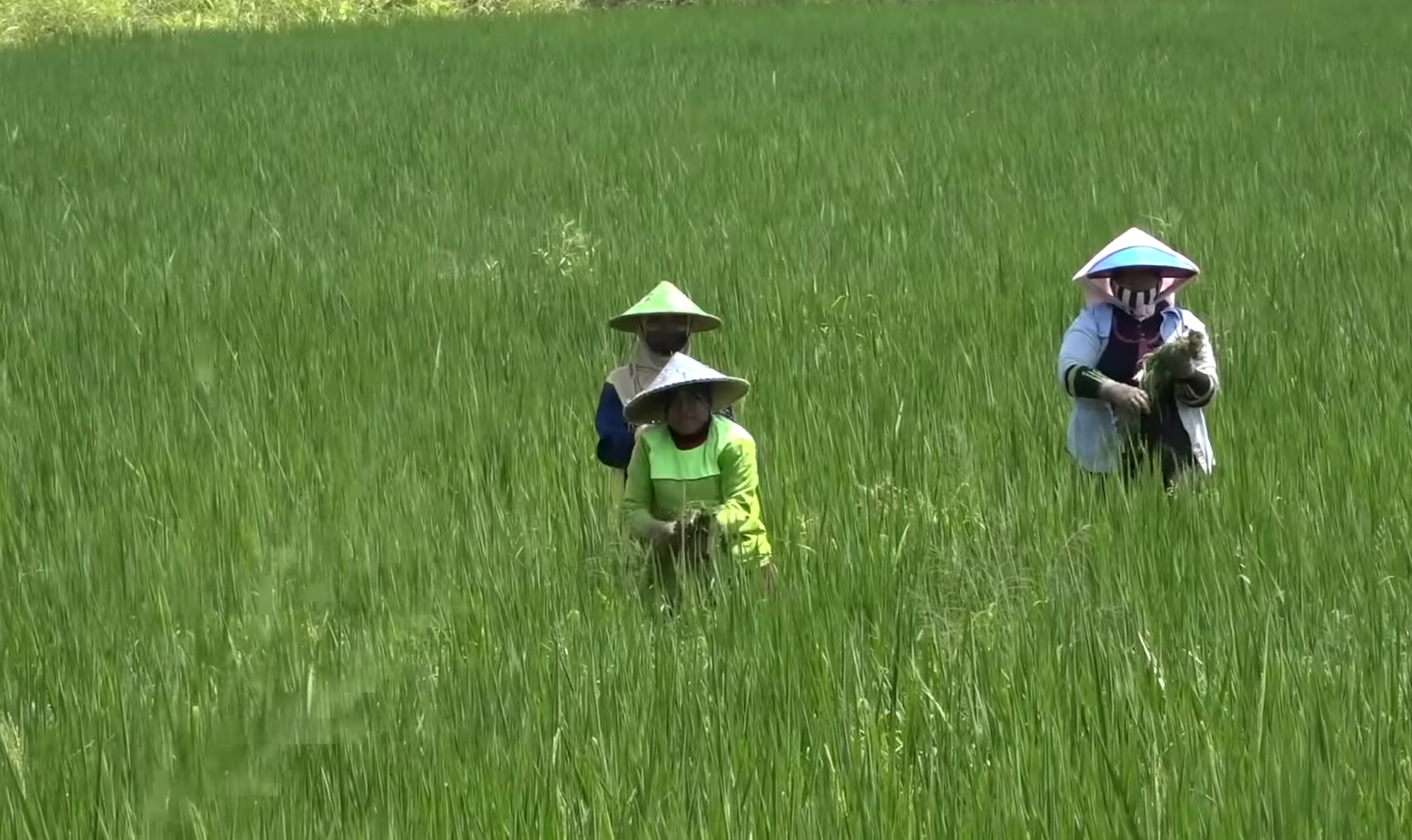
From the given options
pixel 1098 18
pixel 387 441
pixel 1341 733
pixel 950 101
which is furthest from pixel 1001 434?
pixel 1098 18

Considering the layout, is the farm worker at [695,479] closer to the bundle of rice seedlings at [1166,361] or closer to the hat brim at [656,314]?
the hat brim at [656,314]

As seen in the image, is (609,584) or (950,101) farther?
(950,101)

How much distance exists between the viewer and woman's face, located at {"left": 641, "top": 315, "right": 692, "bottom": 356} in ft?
9.27

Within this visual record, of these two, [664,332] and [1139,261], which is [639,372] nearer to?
[664,332]

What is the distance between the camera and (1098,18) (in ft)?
44.9

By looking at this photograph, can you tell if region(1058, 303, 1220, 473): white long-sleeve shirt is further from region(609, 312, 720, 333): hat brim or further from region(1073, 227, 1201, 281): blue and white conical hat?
region(609, 312, 720, 333): hat brim

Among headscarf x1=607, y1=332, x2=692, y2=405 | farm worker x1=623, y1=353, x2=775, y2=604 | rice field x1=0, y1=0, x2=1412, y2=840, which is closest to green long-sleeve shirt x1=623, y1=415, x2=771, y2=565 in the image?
farm worker x1=623, y1=353, x2=775, y2=604

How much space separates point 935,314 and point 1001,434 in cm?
114

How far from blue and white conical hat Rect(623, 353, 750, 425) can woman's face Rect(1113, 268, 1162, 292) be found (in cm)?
79

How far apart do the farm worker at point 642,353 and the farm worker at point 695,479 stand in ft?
0.70

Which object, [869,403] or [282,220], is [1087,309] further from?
[282,220]

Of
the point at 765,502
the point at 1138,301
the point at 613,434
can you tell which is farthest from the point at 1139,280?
the point at 613,434

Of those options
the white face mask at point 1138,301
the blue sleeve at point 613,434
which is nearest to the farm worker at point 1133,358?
the white face mask at point 1138,301

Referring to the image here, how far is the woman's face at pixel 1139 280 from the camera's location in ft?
9.50
